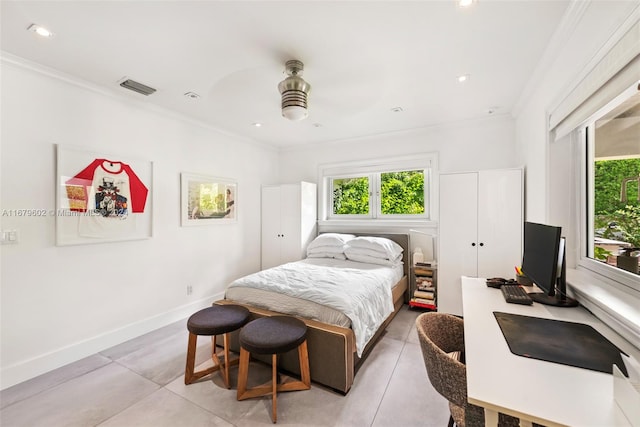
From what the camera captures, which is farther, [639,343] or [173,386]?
[173,386]

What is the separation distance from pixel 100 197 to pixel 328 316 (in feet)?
7.98

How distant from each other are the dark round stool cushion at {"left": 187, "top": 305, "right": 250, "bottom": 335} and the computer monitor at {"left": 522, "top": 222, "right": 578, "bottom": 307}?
204 cm

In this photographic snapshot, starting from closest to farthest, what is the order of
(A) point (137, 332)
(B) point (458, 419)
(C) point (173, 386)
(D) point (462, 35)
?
(B) point (458, 419)
(D) point (462, 35)
(C) point (173, 386)
(A) point (137, 332)

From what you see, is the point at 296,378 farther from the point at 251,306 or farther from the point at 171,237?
the point at 171,237

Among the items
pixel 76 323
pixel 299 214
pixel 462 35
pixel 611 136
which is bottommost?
pixel 76 323

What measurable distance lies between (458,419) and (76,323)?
3085 mm

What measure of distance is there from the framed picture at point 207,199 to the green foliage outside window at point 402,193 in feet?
7.64

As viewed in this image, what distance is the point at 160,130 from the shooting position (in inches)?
123

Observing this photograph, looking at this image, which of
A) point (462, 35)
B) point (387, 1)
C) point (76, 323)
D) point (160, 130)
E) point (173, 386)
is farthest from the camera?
point (160, 130)

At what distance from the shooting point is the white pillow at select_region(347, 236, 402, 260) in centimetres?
346

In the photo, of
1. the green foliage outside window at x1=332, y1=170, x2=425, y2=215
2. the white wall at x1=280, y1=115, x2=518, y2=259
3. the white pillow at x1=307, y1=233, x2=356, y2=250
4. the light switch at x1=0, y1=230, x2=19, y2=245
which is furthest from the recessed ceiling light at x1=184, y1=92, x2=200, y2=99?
the green foliage outside window at x1=332, y1=170, x2=425, y2=215

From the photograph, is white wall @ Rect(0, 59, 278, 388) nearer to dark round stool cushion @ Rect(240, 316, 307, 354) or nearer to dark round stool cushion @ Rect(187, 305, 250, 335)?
dark round stool cushion @ Rect(187, 305, 250, 335)

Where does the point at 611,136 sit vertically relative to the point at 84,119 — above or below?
below

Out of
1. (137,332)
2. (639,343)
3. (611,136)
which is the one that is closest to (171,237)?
(137,332)
